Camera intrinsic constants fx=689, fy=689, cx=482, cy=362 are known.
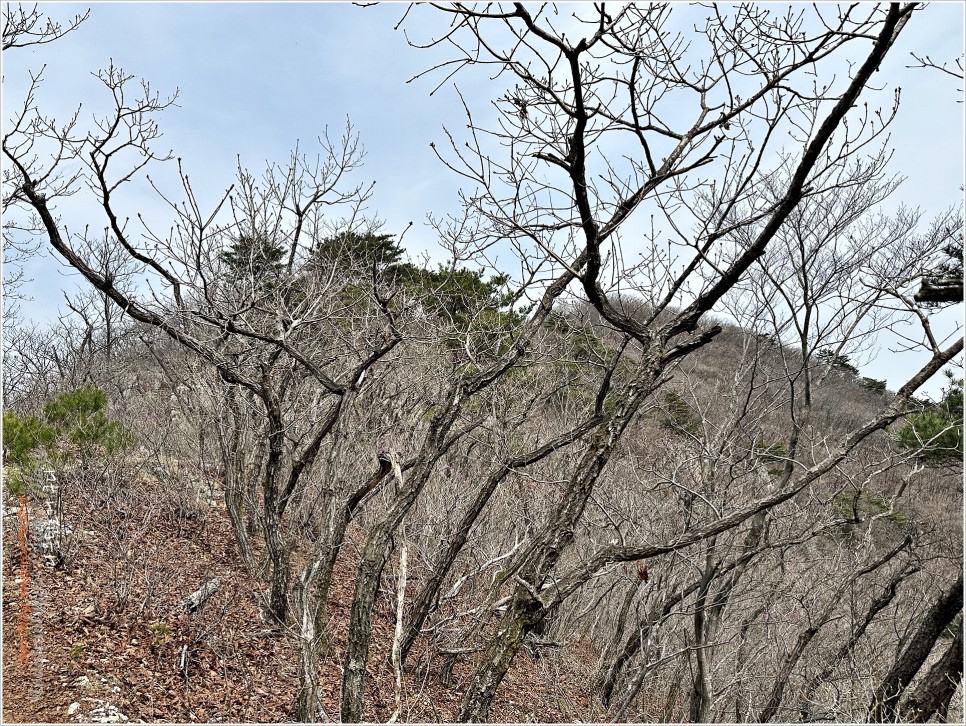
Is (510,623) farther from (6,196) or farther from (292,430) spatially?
(6,196)

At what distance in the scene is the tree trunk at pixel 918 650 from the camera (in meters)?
5.71

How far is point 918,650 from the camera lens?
5.97 metres

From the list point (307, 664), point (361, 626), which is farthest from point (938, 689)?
point (307, 664)

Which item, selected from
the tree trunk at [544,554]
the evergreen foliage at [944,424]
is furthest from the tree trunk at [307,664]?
the evergreen foliage at [944,424]

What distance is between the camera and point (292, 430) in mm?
7992

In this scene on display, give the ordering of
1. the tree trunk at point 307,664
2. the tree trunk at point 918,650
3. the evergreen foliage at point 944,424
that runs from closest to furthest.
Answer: the tree trunk at point 307,664 < the tree trunk at point 918,650 < the evergreen foliage at point 944,424

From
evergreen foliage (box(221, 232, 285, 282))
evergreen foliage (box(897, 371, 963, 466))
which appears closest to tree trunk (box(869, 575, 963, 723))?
evergreen foliage (box(897, 371, 963, 466))

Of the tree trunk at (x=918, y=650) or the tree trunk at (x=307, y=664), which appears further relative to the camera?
the tree trunk at (x=918, y=650)

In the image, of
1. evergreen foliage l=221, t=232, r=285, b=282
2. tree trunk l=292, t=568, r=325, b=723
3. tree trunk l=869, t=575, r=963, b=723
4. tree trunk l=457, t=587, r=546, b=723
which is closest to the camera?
tree trunk l=457, t=587, r=546, b=723

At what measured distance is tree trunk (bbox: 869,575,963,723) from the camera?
18.7 feet

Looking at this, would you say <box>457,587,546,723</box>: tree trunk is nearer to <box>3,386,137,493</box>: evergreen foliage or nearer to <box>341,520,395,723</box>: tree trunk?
<box>341,520,395,723</box>: tree trunk

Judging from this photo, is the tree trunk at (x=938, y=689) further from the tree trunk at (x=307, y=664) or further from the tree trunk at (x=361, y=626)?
the tree trunk at (x=307, y=664)

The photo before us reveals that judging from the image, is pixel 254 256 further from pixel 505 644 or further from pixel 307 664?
pixel 505 644

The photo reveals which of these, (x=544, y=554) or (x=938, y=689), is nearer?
(x=544, y=554)
